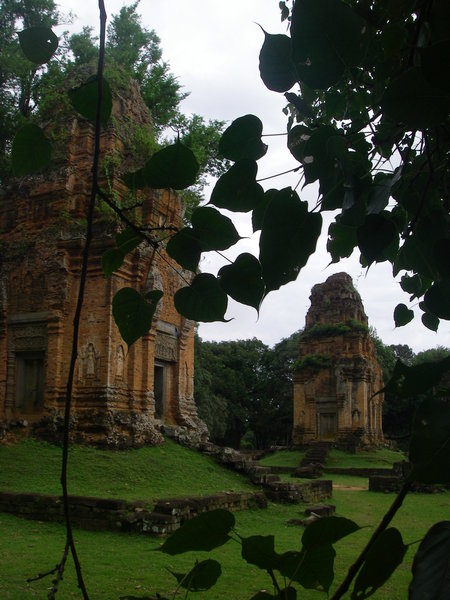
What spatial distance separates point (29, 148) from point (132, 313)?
0.93ft

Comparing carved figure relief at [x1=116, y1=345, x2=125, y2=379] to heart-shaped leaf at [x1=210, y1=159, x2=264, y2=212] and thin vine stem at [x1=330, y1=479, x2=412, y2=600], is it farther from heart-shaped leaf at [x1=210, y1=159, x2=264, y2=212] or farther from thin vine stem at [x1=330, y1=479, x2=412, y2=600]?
thin vine stem at [x1=330, y1=479, x2=412, y2=600]

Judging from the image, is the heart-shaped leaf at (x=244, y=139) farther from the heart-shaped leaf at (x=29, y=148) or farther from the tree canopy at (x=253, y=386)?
the tree canopy at (x=253, y=386)

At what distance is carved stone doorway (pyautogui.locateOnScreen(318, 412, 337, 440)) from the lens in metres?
23.3

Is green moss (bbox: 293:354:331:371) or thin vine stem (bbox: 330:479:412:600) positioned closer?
thin vine stem (bbox: 330:479:412:600)

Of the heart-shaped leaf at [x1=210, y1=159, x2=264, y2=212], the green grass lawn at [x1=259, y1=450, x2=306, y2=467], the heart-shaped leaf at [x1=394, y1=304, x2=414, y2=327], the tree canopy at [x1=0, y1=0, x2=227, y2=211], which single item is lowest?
the green grass lawn at [x1=259, y1=450, x2=306, y2=467]

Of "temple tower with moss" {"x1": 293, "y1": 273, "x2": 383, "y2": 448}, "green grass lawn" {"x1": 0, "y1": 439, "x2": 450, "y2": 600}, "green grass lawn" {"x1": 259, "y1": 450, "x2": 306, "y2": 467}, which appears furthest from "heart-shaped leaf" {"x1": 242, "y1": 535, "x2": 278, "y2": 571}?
"temple tower with moss" {"x1": 293, "y1": 273, "x2": 383, "y2": 448}

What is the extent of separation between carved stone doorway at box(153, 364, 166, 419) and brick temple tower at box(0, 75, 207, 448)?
0.07 ft

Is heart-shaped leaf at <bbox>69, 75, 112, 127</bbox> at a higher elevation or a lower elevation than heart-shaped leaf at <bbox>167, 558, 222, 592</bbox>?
higher

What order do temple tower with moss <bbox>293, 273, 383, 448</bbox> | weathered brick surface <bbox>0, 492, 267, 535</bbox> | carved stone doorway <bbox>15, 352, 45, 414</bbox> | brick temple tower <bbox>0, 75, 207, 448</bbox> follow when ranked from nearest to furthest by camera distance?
weathered brick surface <bbox>0, 492, 267, 535</bbox>, brick temple tower <bbox>0, 75, 207, 448</bbox>, carved stone doorway <bbox>15, 352, 45, 414</bbox>, temple tower with moss <bbox>293, 273, 383, 448</bbox>

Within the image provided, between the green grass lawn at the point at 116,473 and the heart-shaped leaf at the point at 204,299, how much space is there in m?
7.61

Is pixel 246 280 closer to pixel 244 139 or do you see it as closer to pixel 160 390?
pixel 244 139

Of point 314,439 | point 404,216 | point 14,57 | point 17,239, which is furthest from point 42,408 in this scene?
point 314,439

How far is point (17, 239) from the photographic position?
1188 centimetres

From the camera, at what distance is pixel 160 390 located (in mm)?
12586
